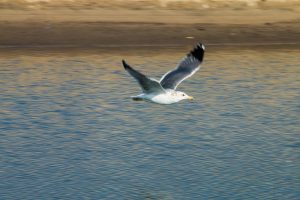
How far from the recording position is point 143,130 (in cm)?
1353

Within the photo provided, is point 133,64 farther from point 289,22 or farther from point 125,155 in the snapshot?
point 125,155

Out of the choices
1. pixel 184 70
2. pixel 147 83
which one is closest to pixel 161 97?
pixel 147 83

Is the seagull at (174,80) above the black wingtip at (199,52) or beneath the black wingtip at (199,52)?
beneath

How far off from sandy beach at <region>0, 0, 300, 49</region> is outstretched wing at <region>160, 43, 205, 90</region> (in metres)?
8.29

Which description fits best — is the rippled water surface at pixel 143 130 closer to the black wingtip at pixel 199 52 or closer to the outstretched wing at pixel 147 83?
the outstretched wing at pixel 147 83

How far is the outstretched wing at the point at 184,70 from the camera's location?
12.3 m

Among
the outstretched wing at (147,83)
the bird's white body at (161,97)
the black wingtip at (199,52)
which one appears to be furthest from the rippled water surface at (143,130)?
the black wingtip at (199,52)

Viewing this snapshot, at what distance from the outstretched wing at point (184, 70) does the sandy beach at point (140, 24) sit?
829cm

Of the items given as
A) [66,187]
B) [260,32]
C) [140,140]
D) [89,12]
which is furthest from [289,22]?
[66,187]

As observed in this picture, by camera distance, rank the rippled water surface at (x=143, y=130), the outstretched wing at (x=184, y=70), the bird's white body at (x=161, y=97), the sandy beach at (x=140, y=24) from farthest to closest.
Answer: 1. the sandy beach at (x=140, y=24)
2. the outstretched wing at (x=184, y=70)
3. the bird's white body at (x=161, y=97)
4. the rippled water surface at (x=143, y=130)

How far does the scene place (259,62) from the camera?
19.6 m

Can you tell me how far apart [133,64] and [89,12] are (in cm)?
332

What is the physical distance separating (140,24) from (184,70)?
29.7 feet

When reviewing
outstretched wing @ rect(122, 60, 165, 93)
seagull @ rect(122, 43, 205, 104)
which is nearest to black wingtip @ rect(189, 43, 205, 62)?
seagull @ rect(122, 43, 205, 104)
